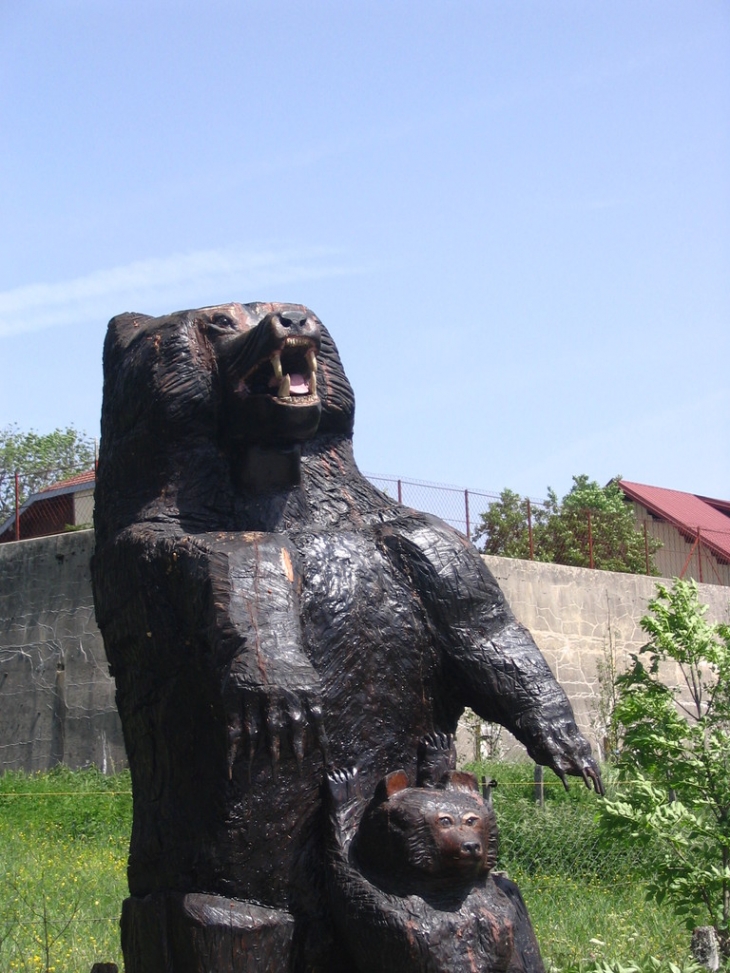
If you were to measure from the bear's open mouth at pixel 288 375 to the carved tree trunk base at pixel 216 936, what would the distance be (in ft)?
3.96

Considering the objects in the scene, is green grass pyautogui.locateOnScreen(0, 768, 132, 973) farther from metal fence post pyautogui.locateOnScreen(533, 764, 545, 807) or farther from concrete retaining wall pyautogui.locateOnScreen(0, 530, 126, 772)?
metal fence post pyautogui.locateOnScreen(533, 764, 545, 807)

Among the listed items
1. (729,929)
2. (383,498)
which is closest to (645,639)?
(729,929)

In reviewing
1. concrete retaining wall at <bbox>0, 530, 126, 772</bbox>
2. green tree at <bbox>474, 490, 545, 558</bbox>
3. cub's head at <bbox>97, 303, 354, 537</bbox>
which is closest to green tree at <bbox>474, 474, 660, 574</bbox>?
green tree at <bbox>474, 490, 545, 558</bbox>

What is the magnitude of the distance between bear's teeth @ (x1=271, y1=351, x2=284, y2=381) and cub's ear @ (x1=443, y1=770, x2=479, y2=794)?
1.05 m

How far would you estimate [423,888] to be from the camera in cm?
307

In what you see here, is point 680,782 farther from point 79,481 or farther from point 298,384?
point 79,481

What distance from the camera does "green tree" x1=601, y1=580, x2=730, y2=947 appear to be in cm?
605

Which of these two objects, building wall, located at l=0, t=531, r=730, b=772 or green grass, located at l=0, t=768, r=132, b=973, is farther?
building wall, located at l=0, t=531, r=730, b=772

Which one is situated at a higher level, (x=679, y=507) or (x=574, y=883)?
(x=679, y=507)

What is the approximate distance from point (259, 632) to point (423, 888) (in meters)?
0.68

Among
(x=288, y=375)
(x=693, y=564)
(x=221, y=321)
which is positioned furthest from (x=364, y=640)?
(x=693, y=564)

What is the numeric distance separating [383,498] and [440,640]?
49 centimetres

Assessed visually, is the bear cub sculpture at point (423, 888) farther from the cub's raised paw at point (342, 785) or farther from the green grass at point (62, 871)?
the green grass at point (62, 871)

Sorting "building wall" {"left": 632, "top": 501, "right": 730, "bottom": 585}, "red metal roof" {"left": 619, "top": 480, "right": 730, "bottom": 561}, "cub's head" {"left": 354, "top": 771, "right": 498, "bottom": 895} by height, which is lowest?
"cub's head" {"left": 354, "top": 771, "right": 498, "bottom": 895}
